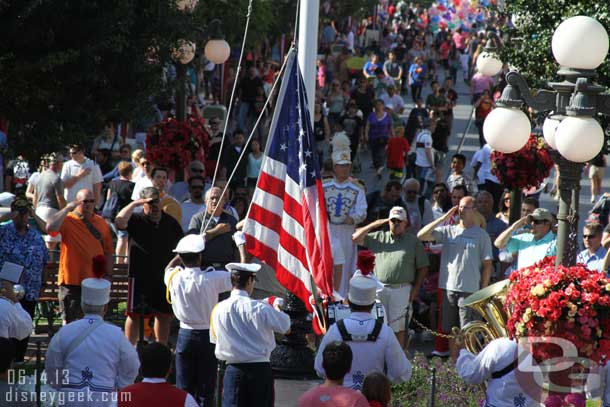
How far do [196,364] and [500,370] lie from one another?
10.3 ft

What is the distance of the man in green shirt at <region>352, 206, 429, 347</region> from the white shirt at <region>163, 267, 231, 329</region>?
2.98 meters

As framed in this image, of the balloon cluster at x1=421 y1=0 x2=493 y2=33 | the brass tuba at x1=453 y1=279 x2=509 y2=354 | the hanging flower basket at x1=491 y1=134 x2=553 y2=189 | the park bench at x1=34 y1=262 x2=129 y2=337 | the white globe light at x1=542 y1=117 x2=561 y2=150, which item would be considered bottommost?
the park bench at x1=34 y1=262 x2=129 y2=337

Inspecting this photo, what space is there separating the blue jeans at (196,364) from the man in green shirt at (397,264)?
9.47 ft

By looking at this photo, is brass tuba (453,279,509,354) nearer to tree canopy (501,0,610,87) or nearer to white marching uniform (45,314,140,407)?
white marching uniform (45,314,140,407)

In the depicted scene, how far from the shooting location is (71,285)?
13.0 m

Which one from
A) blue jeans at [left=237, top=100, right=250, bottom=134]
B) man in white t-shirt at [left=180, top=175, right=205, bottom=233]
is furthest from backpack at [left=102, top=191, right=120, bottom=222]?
blue jeans at [left=237, top=100, right=250, bottom=134]

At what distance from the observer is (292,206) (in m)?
11.1

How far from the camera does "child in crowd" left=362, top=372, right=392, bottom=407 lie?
7.72 meters

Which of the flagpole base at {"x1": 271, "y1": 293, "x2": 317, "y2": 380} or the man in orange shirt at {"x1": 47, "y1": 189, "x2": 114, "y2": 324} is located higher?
the man in orange shirt at {"x1": 47, "y1": 189, "x2": 114, "y2": 324}

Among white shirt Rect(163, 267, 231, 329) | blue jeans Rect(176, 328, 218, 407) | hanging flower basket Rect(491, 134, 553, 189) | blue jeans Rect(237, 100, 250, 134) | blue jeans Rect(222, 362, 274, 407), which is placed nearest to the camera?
blue jeans Rect(222, 362, 274, 407)

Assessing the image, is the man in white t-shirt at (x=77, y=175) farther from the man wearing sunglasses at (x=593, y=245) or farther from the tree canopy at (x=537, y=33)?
the man wearing sunglasses at (x=593, y=245)

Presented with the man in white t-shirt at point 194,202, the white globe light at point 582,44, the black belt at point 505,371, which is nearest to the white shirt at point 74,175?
the man in white t-shirt at point 194,202

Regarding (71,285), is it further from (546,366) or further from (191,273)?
(546,366)

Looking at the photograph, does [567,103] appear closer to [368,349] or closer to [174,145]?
[368,349]
